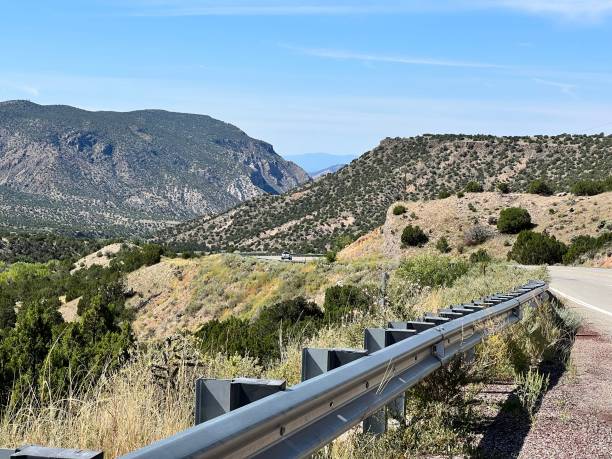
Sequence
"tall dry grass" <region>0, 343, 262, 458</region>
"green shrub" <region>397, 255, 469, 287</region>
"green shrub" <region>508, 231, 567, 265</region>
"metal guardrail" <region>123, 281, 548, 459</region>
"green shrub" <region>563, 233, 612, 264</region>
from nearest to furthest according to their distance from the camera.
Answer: "metal guardrail" <region>123, 281, 548, 459</region>
"tall dry grass" <region>0, 343, 262, 458</region>
"green shrub" <region>397, 255, 469, 287</region>
"green shrub" <region>563, 233, 612, 264</region>
"green shrub" <region>508, 231, 567, 265</region>

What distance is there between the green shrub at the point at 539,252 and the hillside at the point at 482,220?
413 centimetres

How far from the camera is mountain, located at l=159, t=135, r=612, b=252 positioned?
8406cm

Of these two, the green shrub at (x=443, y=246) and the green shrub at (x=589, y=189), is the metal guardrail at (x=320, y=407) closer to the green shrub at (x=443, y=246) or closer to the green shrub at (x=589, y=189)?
the green shrub at (x=443, y=246)

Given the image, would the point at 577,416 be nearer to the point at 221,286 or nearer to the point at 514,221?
the point at 221,286

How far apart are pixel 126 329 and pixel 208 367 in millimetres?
12539

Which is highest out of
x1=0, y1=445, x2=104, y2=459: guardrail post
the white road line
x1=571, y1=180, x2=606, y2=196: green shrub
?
x1=571, y1=180, x2=606, y2=196: green shrub

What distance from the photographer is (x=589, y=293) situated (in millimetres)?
23047

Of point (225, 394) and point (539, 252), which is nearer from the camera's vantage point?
point (225, 394)

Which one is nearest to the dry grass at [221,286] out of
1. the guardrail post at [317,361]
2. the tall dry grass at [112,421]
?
the tall dry grass at [112,421]

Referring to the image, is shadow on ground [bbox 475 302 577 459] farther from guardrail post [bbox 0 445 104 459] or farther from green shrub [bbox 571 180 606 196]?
green shrub [bbox 571 180 606 196]

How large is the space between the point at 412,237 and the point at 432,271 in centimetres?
3348

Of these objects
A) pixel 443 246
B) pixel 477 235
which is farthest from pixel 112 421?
pixel 477 235

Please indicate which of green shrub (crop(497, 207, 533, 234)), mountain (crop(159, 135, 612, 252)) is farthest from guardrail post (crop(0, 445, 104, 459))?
mountain (crop(159, 135, 612, 252))

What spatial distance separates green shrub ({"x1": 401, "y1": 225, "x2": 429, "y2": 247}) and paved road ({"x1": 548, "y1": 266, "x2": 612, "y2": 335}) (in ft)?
77.5
